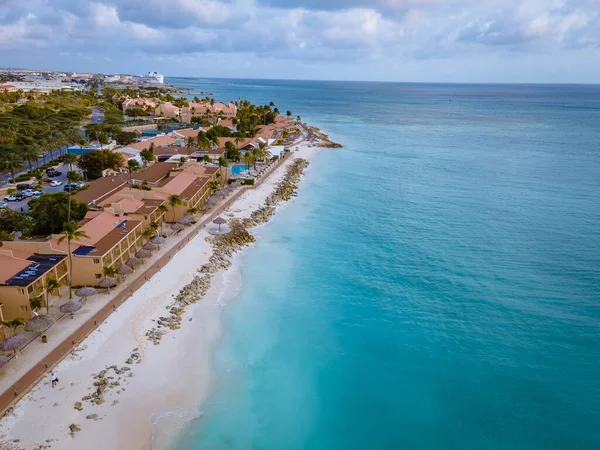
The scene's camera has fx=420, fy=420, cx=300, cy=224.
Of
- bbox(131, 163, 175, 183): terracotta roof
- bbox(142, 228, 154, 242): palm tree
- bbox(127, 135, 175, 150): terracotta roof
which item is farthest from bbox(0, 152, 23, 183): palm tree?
bbox(142, 228, 154, 242): palm tree

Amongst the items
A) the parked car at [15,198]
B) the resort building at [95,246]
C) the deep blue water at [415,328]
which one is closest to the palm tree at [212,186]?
the deep blue water at [415,328]

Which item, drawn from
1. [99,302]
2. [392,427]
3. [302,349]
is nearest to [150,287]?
[99,302]

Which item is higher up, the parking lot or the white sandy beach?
the parking lot

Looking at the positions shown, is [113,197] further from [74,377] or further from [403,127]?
[403,127]

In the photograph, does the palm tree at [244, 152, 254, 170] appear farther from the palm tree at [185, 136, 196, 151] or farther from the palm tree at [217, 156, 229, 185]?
the palm tree at [185, 136, 196, 151]

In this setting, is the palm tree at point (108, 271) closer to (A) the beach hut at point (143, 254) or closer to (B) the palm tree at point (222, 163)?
(A) the beach hut at point (143, 254)

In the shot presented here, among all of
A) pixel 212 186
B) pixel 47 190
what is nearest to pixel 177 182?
pixel 212 186
